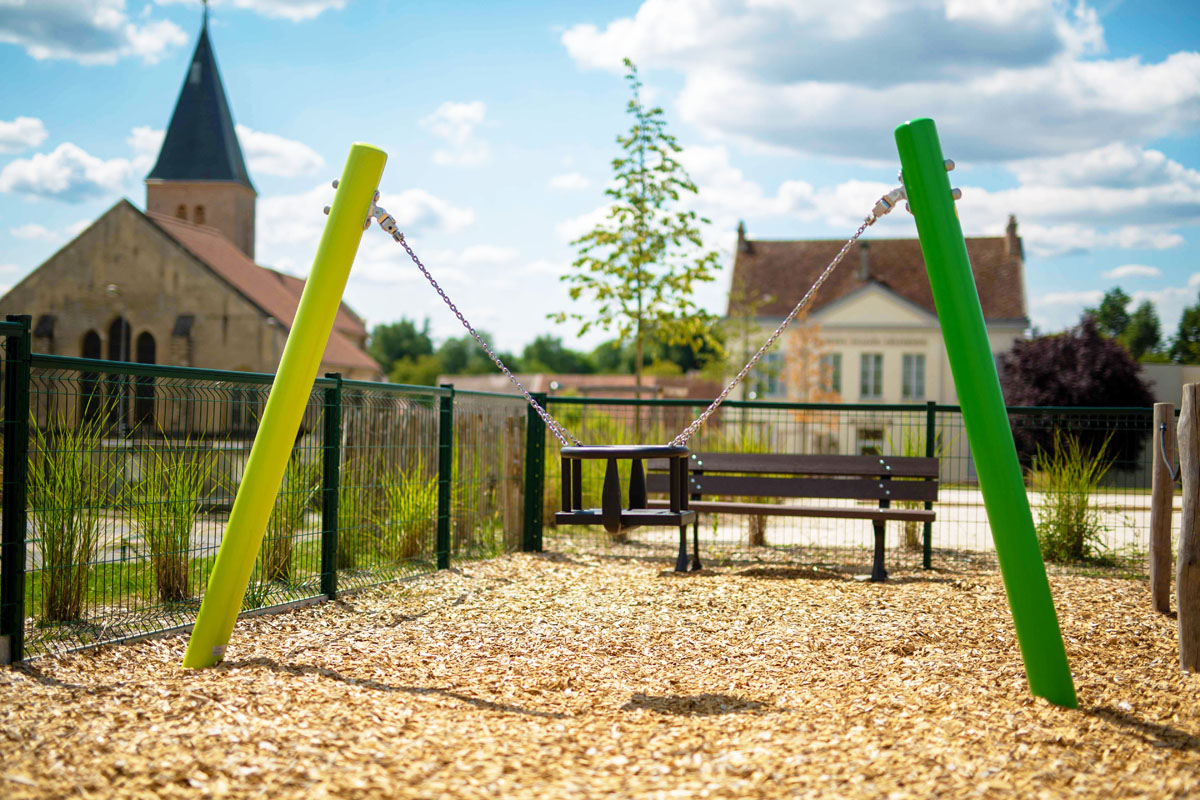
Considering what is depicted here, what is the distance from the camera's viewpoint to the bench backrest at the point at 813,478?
29.2 feet

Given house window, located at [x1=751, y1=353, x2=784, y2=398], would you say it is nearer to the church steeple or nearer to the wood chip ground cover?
the wood chip ground cover

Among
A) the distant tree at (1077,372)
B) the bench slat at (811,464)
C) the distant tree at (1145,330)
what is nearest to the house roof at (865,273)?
the distant tree at (1077,372)

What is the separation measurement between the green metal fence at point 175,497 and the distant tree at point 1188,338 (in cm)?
8351

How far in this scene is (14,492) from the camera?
461 cm

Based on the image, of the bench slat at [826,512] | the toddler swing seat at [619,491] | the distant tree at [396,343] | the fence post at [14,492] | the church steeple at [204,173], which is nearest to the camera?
the fence post at [14,492]

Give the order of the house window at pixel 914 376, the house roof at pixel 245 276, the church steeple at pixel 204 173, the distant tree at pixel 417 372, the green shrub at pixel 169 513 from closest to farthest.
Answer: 1. the green shrub at pixel 169 513
2. the house window at pixel 914 376
3. the house roof at pixel 245 276
4. the church steeple at pixel 204 173
5. the distant tree at pixel 417 372

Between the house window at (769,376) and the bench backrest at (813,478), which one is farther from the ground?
the house window at (769,376)

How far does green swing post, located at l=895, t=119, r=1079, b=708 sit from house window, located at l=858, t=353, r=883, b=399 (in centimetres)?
3421

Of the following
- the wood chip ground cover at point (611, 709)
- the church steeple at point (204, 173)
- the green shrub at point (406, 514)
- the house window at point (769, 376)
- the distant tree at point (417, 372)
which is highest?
the church steeple at point (204, 173)

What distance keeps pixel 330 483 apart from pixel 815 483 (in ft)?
14.8

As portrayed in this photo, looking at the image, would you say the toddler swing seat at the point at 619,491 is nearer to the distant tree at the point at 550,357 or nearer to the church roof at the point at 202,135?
the church roof at the point at 202,135

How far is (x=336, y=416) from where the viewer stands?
22.4ft

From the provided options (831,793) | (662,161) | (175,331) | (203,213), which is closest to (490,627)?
(831,793)

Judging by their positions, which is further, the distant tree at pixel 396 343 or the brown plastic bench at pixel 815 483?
the distant tree at pixel 396 343
